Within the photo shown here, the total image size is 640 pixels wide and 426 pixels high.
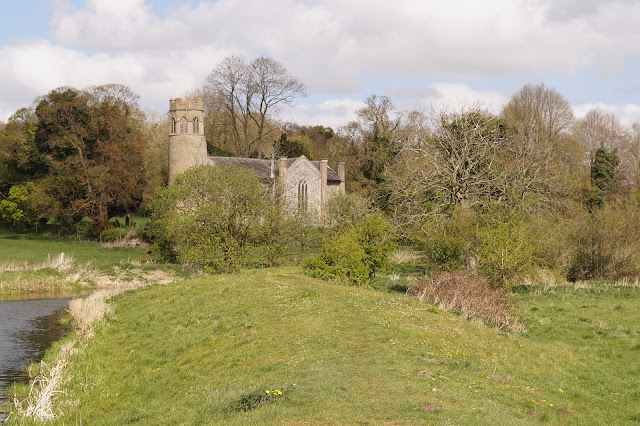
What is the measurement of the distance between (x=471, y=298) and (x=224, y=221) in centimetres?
1856

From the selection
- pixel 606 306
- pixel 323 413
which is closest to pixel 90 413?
pixel 323 413

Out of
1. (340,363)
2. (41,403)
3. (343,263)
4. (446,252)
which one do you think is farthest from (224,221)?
(340,363)

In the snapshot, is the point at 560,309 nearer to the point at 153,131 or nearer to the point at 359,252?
the point at 359,252

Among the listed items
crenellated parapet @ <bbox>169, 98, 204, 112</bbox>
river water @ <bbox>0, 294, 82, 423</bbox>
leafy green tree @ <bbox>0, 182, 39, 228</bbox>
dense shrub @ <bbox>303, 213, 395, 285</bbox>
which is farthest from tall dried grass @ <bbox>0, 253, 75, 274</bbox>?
leafy green tree @ <bbox>0, 182, 39, 228</bbox>

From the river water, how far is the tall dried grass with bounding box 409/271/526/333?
14830 millimetres

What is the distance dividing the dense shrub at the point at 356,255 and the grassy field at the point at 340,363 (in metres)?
2.69

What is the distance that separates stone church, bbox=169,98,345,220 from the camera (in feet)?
215

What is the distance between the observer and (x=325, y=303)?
75.5 ft

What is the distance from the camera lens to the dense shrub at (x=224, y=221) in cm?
3822

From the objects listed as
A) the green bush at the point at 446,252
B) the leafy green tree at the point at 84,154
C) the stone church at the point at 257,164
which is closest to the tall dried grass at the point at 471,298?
the green bush at the point at 446,252

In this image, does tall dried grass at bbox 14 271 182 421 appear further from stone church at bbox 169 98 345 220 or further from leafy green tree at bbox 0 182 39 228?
leafy green tree at bbox 0 182 39 228

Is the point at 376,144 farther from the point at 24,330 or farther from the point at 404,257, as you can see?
the point at 24,330

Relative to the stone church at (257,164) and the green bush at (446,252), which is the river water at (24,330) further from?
the stone church at (257,164)

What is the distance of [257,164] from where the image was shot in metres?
75.3
